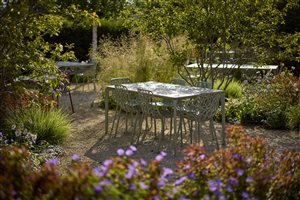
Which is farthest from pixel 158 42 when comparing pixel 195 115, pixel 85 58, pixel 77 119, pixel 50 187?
pixel 50 187

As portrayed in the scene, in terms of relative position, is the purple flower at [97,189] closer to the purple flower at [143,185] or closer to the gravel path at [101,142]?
the purple flower at [143,185]

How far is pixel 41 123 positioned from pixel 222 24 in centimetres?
398

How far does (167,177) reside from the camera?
2.35m

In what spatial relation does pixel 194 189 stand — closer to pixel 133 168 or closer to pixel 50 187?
pixel 133 168

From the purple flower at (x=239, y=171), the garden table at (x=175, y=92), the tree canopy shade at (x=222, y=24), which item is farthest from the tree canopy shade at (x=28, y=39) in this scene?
the tree canopy shade at (x=222, y=24)

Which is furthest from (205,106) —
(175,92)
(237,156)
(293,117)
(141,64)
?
(141,64)

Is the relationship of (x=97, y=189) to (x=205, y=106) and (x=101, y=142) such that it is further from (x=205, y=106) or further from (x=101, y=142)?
(x=101, y=142)

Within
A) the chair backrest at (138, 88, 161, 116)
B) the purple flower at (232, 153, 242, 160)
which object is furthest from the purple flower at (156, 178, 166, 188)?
the chair backrest at (138, 88, 161, 116)

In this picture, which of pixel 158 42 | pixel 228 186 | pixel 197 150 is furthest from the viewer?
pixel 158 42

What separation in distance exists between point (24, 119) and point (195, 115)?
232cm

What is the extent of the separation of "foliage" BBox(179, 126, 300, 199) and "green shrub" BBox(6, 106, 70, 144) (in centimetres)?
352

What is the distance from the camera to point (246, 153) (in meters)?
2.68

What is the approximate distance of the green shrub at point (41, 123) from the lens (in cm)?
582

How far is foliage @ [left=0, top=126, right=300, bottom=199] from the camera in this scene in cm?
205
